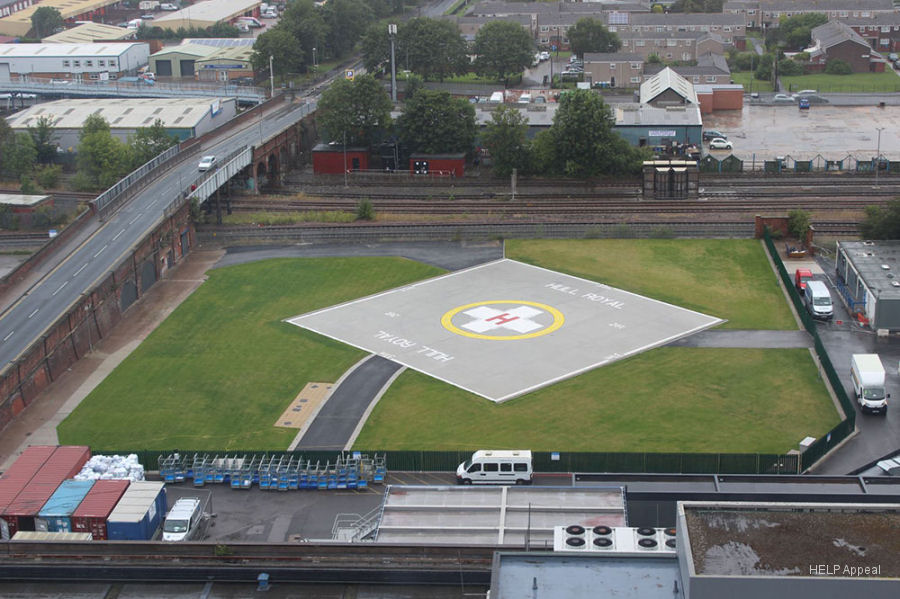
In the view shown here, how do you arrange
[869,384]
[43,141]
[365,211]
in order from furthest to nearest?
[43,141] → [365,211] → [869,384]

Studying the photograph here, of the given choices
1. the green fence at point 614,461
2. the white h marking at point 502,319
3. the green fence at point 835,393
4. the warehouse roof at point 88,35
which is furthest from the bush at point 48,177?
the green fence at point 835,393

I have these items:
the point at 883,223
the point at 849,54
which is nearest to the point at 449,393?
the point at 883,223

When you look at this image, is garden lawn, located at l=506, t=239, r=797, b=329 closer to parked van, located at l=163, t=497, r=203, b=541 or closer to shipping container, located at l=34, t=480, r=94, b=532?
parked van, located at l=163, t=497, r=203, b=541

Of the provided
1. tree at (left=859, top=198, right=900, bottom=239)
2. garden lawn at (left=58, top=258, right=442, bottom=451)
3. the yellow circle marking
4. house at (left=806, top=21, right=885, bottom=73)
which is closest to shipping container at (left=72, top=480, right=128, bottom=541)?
garden lawn at (left=58, top=258, right=442, bottom=451)

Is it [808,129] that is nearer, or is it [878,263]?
[878,263]

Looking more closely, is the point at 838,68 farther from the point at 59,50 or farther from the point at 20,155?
the point at 59,50

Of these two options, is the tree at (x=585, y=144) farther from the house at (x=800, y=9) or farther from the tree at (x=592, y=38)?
the house at (x=800, y=9)
